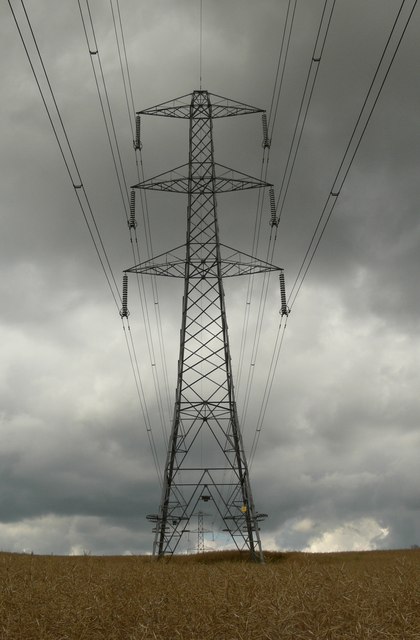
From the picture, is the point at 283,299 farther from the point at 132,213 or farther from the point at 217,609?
the point at 217,609

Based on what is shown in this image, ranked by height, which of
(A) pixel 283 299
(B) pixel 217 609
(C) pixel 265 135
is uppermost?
(C) pixel 265 135

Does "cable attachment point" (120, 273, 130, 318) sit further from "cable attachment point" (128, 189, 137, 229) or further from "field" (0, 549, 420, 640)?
"field" (0, 549, 420, 640)

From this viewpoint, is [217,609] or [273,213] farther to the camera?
[273,213]

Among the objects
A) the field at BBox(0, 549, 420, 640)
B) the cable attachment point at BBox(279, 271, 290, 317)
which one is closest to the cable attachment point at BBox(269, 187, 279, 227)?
the cable attachment point at BBox(279, 271, 290, 317)

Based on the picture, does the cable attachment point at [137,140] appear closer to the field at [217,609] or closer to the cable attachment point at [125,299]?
the cable attachment point at [125,299]

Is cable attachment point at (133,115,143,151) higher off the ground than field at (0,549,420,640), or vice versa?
cable attachment point at (133,115,143,151)

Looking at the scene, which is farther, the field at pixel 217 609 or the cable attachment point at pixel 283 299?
the cable attachment point at pixel 283 299

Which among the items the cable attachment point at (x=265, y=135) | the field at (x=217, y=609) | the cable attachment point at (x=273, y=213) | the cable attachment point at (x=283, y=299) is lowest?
the field at (x=217, y=609)

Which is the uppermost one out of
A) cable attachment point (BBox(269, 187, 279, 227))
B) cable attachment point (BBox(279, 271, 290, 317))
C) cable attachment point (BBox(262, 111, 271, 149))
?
cable attachment point (BBox(262, 111, 271, 149))

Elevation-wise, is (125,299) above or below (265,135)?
below

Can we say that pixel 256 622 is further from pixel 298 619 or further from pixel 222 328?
pixel 222 328

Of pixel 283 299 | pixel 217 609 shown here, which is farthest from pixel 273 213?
pixel 217 609

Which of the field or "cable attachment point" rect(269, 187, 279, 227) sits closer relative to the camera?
the field

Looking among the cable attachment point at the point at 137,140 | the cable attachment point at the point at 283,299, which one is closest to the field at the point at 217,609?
the cable attachment point at the point at 283,299
